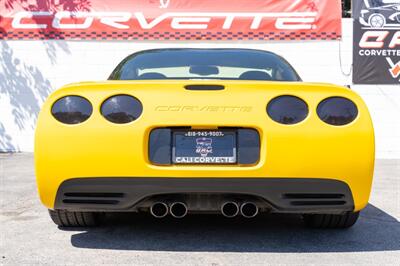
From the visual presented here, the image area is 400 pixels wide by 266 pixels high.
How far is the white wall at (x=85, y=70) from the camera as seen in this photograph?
9703 millimetres

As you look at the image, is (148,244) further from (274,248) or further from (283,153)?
(283,153)

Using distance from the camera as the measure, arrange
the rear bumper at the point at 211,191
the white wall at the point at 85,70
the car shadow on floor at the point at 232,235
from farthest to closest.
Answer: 1. the white wall at the point at 85,70
2. the car shadow on floor at the point at 232,235
3. the rear bumper at the point at 211,191

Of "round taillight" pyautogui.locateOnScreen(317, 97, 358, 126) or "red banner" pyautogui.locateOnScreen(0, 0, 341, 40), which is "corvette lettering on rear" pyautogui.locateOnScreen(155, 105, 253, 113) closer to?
"round taillight" pyautogui.locateOnScreen(317, 97, 358, 126)

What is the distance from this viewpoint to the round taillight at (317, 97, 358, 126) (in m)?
2.83

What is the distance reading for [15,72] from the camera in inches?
385

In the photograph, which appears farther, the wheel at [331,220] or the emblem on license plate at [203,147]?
the wheel at [331,220]

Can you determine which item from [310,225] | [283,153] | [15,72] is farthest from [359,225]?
[15,72]

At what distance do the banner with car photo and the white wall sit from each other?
205 millimetres

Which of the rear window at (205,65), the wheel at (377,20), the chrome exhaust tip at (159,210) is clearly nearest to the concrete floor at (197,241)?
the chrome exhaust tip at (159,210)

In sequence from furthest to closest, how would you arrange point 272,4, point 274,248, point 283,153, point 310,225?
point 272,4 < point 310,225 < point 274,248 < point 283,153

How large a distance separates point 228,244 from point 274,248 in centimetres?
28

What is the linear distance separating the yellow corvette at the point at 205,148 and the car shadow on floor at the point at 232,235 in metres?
0.32

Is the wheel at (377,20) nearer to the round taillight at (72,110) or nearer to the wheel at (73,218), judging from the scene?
the wheel at (73,218)

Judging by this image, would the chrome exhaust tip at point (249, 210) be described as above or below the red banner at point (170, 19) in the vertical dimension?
below
